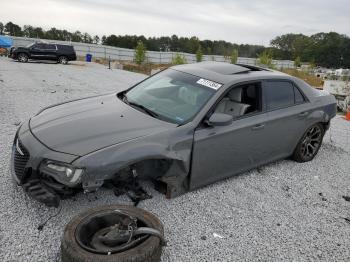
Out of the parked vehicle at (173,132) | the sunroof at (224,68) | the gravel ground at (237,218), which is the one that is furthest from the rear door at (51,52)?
the sunroof at (224,68)

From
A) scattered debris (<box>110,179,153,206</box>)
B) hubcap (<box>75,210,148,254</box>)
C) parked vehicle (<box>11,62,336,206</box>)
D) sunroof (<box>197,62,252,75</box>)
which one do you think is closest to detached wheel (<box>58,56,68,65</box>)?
parked vehicle (<box>11,62,336,206</box>)

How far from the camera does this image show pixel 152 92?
442 cm

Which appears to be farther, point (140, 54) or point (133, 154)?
point (140, 54)

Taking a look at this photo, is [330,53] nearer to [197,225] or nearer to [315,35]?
[315,35]

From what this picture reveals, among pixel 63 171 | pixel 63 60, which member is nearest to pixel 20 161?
pixel 63 171

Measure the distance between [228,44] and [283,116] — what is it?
81.0 metres

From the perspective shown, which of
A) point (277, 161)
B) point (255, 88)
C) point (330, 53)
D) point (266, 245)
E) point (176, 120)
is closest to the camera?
point (266, 245)

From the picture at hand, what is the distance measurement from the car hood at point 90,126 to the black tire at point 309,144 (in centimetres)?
264

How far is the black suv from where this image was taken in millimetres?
22234

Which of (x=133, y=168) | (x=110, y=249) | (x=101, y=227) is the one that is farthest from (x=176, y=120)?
(x=110, y=249)

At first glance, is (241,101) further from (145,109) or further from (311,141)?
(311,141)

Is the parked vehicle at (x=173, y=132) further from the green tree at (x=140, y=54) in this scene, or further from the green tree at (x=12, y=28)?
the green tree at (x=12, y=28)

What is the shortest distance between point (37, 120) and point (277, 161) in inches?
144

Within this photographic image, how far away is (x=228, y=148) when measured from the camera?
155 inches
